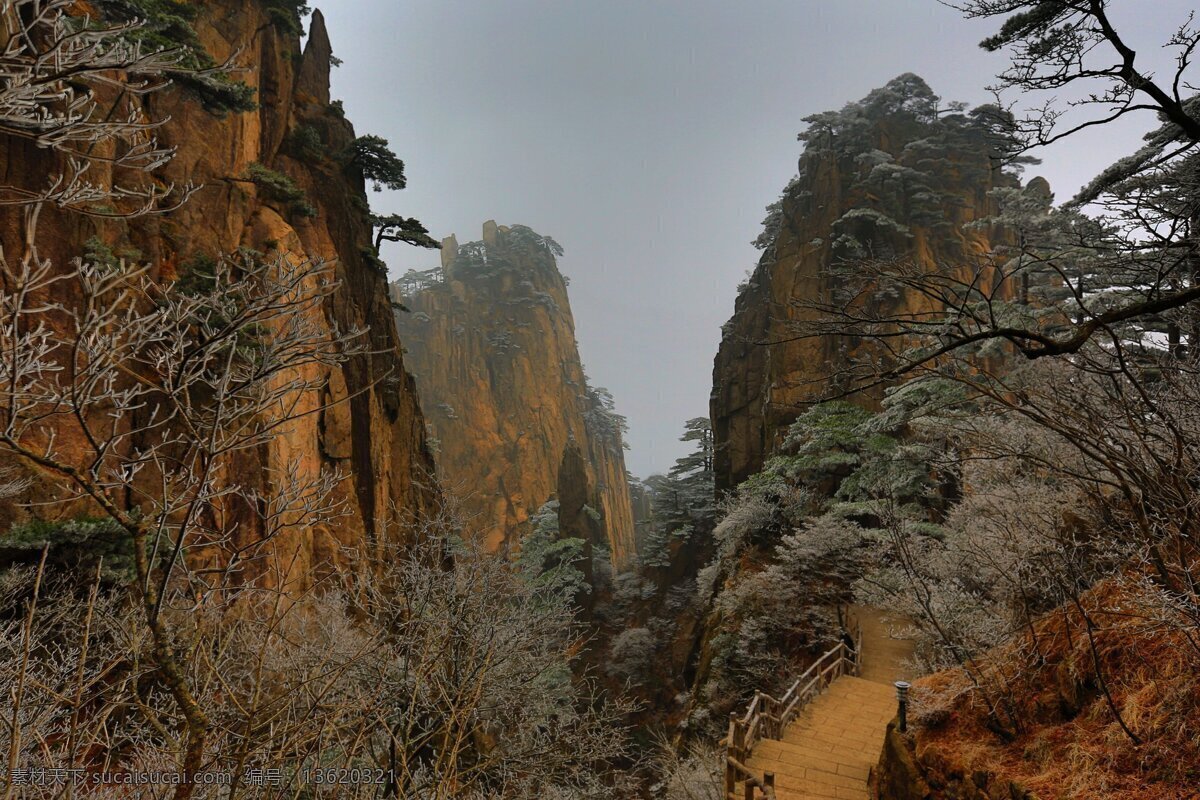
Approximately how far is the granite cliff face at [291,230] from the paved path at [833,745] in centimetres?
790

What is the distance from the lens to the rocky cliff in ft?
75.7

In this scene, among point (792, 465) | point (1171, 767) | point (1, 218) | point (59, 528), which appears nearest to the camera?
point (1171, 767)

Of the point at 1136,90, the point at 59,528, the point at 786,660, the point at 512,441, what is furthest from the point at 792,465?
the point at 512,441

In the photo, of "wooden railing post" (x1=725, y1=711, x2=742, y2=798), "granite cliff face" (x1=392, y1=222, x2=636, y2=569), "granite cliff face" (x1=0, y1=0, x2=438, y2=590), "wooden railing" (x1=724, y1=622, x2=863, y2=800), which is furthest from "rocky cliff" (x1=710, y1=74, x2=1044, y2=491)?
"wooden railing post" (x1=725, y1=711, x2=742, y2=798)

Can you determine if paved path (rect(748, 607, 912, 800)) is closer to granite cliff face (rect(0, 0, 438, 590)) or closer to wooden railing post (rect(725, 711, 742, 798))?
wooden railing post (rect(725, 711, 742, 798))

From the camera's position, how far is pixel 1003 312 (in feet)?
43.5

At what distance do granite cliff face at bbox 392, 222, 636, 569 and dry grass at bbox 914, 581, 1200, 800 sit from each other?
3037 cm

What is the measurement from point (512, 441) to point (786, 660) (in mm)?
31097

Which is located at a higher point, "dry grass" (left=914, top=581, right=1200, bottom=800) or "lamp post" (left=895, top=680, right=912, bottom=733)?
"dry grass" (left=914, top=581, right=1200, bottom=800)

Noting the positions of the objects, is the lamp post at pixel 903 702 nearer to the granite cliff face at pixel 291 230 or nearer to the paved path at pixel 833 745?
the paved path at pixel 833 745

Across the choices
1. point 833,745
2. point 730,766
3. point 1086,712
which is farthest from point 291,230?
point 1086,712

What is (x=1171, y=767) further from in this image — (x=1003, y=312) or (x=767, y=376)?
(x=767, y=376)

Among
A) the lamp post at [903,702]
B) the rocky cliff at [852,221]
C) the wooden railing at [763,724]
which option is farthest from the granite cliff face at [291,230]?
the rocky cliff at [852,221]

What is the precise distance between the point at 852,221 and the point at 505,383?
29.5 meters
